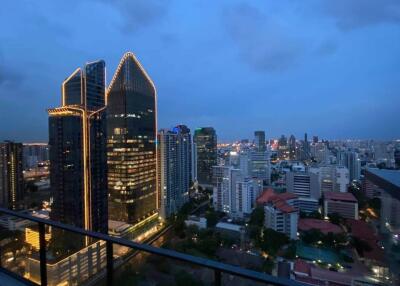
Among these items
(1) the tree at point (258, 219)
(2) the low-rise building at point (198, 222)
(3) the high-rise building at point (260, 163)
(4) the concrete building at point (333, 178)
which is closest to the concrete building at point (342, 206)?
(4) the concrete building at point (333, 178)

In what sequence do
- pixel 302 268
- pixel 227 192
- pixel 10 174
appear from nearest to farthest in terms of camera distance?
pixel 302 268
pixel 10 174
pixel 227 192

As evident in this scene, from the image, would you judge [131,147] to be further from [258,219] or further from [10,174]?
[258,219]

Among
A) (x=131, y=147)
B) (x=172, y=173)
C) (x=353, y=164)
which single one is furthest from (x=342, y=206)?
(x=131, y=147)

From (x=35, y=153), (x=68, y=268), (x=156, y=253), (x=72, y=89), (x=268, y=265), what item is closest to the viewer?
(x=156, y=253)

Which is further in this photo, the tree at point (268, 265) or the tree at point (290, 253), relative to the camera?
the tree at point (290, 253)

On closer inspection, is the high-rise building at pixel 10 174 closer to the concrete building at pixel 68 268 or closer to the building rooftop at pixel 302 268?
the building rooftop at pixel 302 268

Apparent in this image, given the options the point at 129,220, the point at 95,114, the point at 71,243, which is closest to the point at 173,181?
the point at 129,220
